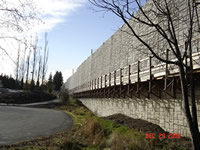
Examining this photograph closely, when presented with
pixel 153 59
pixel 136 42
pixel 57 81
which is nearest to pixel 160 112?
pixel 153 59

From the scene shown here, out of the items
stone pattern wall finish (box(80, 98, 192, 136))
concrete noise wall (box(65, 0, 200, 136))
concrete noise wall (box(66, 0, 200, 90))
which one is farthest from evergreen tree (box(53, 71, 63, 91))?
stone pattern wall finish (box(80, 98, 192, 136))

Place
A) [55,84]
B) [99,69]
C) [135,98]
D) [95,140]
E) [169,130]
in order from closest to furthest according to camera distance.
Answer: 1. [95,140]
2. [169,130]
3. [135,98]
4. [99,69]
5. [55,84]

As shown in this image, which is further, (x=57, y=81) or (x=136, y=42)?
(x=57, y=81)

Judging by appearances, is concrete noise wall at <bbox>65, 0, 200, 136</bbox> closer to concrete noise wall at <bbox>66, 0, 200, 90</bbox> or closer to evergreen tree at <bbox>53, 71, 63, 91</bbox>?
concrete noise wall at <bbox>66, 0, 200, 90</bbox>

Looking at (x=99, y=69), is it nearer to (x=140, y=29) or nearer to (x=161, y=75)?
(x=140, y=29)

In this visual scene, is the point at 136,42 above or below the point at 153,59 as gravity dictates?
above

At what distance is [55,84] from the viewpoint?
281 feet

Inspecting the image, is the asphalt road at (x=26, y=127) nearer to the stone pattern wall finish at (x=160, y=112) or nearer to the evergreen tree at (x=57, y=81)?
the stone pattern wall finish at (x=160, y=112)

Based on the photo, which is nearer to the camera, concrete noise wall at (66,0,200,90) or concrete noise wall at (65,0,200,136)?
Answer: concrete noise wall at (65,0,200,136)

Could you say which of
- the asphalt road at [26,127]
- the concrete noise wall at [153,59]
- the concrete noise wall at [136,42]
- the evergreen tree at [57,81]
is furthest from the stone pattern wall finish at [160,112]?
the evergreen tree at [57,81]

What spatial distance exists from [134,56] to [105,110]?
339 inches

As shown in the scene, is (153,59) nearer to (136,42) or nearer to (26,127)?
(136,42)

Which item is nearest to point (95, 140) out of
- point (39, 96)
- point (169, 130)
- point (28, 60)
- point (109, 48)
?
point (169, 130)

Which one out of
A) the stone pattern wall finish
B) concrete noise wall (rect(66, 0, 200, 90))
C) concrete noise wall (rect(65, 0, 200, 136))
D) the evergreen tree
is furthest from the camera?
the evergreen tree
